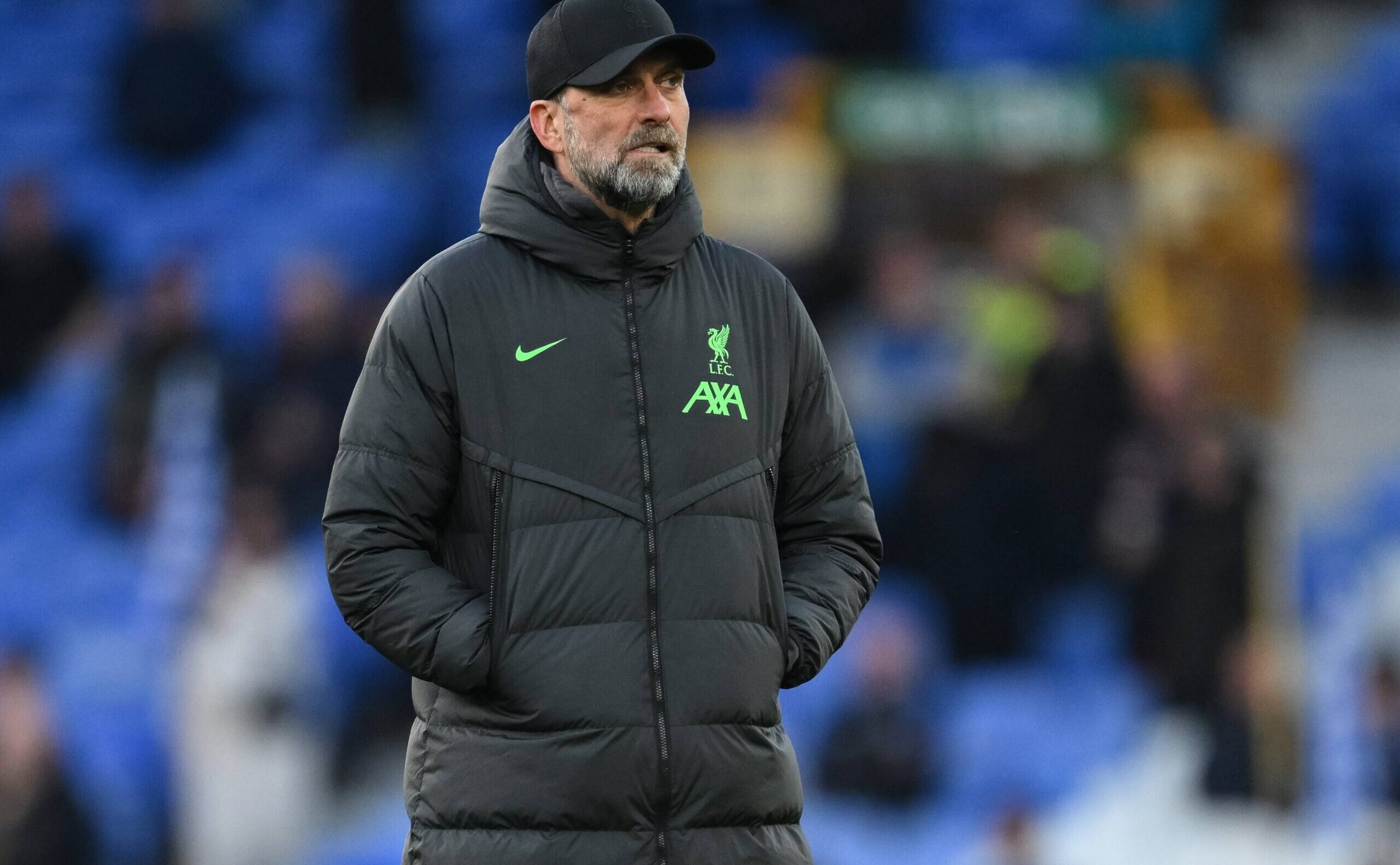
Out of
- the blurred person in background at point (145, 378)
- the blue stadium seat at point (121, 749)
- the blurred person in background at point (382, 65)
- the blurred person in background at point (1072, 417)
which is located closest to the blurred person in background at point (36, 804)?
the blue stadium seat at point (121, 749)

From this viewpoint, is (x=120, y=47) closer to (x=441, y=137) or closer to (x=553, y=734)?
(x=441, y=137)

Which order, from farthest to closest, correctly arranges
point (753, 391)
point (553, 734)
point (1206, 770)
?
1. point (1206, 770)
2. point (753, 391)
3. point (553, 734)

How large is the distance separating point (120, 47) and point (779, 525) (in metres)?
5.19

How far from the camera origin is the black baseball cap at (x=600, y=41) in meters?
2.34

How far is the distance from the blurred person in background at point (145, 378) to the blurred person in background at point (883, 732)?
243 cm

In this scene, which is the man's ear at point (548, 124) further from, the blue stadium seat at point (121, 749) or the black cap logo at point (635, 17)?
the blue stadium seat at point (121, 749)

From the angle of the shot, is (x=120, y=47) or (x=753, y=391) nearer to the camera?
(x=753, y=391)

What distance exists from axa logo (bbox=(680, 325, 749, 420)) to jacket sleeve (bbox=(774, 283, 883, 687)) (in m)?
0.13

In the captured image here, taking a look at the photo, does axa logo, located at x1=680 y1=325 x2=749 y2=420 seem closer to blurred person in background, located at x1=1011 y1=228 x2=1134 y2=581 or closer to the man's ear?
the man's ear

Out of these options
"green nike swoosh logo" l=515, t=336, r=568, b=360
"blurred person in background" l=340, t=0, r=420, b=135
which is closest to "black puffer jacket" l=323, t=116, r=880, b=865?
"green nike swoosh logo" l=515, t=336, r=568, b=360

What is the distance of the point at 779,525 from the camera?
8.27 ft

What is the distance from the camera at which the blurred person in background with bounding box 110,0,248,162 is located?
698cm

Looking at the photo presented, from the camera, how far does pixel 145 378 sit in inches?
261

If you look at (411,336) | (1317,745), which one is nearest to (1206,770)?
(1317,745)
